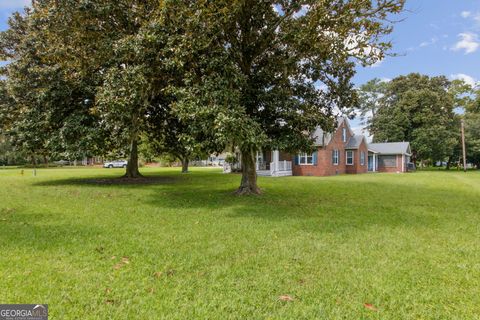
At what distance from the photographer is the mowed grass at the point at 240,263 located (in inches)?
134

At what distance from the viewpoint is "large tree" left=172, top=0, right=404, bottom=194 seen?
29.3ft

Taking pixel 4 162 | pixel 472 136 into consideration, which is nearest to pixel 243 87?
pixel 472 136

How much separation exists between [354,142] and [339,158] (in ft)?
12.3

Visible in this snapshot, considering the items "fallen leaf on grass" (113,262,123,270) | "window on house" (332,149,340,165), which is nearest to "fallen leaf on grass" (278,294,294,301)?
"fallen leaf on grass" (113,262,123,270)

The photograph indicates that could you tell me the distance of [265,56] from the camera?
12.2 meters

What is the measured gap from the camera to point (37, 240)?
585 centimetres

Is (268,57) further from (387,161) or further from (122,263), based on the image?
(387,161)

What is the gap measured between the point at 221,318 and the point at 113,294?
1.37 m

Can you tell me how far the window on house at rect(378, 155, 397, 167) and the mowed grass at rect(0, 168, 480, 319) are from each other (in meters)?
30.4

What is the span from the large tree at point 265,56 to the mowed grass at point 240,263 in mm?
2774

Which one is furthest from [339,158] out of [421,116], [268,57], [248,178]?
[268,57]

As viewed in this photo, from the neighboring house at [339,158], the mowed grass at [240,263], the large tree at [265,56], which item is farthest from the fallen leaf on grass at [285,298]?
the neighboring house at [339,158]

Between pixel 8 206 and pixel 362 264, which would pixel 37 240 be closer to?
pixel 8 206

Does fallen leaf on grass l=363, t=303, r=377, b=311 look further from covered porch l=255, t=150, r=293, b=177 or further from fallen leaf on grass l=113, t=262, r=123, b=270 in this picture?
covered porch l=255, t=150, r=293, b=177
